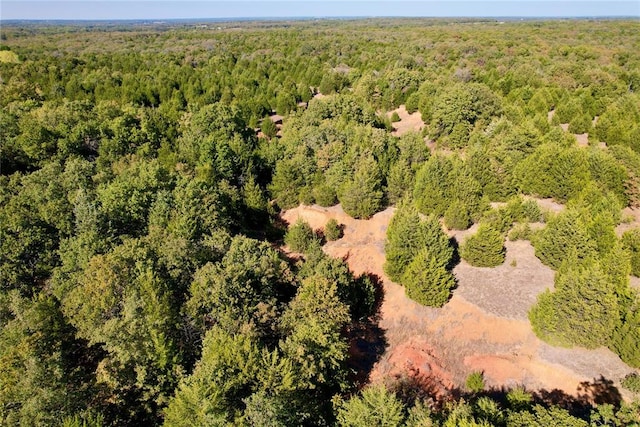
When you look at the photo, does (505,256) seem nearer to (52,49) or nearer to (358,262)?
(358,262)

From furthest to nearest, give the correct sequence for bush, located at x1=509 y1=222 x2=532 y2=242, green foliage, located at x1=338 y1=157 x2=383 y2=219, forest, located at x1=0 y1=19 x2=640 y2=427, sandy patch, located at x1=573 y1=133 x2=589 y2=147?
sandy patch, located at x1=573 y1=133 x2=589 y2=147 → green foliage, located at x1=338 y1=157 x2=383 y2=219 → bush, located at x1=509 y1=222 x2=532 y2=242 → forest, located at x1=0 y1=19 x2=640 y2=427

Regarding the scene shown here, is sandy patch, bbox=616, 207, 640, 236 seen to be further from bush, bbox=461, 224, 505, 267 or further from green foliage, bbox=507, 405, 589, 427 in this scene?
green foliage, bbox=507, 405, 589, 427

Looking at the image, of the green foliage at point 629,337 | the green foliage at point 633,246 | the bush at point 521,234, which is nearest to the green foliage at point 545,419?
the green foliage at point 629,337

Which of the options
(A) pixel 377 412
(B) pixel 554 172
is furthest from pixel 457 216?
(A) pixel 377 412

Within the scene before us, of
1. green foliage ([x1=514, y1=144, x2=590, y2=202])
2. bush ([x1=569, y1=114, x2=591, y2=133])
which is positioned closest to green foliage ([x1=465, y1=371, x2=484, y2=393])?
green foliage ([x1=514, y1=144, x2=590, y2=202])

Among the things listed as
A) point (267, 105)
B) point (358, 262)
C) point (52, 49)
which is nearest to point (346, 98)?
point (267, 105)

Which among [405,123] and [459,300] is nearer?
[459,300]

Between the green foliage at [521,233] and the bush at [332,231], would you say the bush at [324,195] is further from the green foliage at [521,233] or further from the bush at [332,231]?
the green foliage at [521,233]
